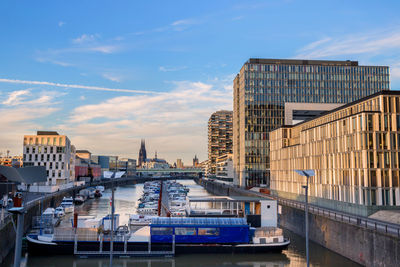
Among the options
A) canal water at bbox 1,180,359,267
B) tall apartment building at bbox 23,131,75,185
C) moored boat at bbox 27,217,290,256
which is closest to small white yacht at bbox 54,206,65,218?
moored boat at bbox 27,217,290,256

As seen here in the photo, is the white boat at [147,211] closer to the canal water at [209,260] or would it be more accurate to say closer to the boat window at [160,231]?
the boat window at [160,231]

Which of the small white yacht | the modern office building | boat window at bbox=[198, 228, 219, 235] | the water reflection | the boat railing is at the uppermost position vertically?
the modern office building

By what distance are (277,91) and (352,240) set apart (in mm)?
117735

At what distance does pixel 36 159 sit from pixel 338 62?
436 feet

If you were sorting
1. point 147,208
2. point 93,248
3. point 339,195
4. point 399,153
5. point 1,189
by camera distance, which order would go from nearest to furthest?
point 93,248 → point 399,153 → point 339,195 → point 1,189 → point 147,208

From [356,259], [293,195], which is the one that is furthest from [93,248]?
[293,195]

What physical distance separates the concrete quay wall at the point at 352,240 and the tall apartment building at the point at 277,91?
90.8 m

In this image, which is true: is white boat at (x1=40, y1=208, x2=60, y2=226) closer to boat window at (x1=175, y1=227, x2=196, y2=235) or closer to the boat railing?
boat window at (x1=175, y1=227, x2=196, y2=235)

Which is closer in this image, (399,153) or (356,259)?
(356,259)

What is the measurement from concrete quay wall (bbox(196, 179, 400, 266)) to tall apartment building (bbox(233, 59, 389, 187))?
90798 mm

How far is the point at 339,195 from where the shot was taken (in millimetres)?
57188

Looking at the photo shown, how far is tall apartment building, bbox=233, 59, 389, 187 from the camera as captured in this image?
152 m

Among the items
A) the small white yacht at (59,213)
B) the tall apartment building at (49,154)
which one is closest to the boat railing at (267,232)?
the small white yacht at (59,213)

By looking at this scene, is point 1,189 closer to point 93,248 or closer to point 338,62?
point 93,248
